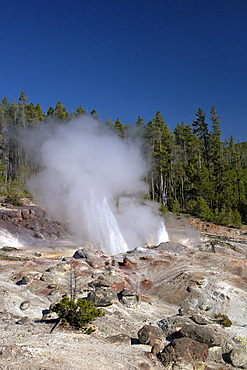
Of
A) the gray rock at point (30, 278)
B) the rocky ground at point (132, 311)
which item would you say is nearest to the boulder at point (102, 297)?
the rocky ground at point (132, 311)

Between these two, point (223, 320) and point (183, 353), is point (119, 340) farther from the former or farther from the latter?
point (223, 320)

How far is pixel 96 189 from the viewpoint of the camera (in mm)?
22000

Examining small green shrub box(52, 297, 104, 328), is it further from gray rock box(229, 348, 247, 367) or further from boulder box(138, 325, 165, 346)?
gray rock box(229, 348, 247, 367)

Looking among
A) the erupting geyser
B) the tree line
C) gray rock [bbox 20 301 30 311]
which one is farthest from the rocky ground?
the tree line

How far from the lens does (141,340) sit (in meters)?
6.34

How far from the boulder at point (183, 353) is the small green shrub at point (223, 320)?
2.33 m

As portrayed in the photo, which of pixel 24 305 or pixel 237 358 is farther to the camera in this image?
pixel 24 305

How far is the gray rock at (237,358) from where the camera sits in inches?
234

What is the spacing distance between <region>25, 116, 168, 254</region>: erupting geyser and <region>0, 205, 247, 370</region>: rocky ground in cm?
426

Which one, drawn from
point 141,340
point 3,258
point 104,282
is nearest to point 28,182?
point 3,258

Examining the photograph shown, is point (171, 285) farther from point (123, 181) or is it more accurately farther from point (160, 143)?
point (160, 143)

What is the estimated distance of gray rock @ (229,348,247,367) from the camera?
19.5 ft

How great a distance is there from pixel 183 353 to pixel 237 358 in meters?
1.22

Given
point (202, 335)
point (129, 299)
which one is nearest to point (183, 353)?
point (202, 335)
